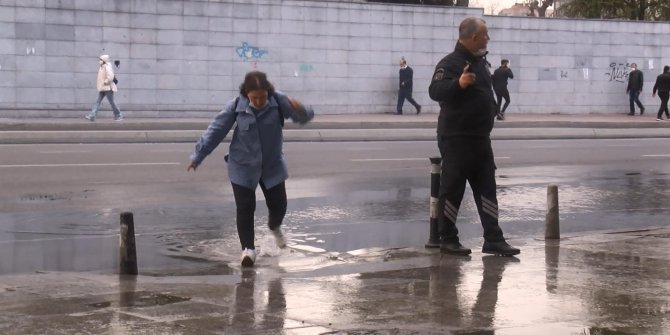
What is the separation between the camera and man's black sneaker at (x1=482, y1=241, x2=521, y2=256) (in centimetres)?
899

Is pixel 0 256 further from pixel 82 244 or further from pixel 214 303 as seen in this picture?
pixel 214 303

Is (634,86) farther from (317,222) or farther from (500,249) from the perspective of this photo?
(500,249)

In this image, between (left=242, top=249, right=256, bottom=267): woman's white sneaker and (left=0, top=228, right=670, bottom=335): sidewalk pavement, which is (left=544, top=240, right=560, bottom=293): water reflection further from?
(left=242, top=249, right=256, bottom=267): woman's white sneaker

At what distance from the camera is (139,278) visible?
8.23m

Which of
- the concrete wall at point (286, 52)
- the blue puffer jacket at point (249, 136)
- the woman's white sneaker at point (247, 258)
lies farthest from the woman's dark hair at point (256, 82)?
the concrete wall at point (286, 52)

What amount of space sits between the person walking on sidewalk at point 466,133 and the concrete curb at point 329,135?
14.9m

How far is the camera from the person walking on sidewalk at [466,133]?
28.8ft

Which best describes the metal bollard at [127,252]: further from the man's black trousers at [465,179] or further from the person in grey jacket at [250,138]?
the man's black trousers at [465,179]

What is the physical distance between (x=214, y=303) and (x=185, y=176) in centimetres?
892

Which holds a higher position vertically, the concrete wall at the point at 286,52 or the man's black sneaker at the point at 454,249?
the concrete wall at the point at 286,52

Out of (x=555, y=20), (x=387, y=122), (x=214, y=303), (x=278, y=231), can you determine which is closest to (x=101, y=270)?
(x=278, y=231)

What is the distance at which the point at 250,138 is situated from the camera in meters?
8.78

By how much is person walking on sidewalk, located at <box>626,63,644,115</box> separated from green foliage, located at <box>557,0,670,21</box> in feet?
38.5

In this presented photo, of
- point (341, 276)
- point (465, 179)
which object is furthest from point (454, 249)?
point (341, 276)
